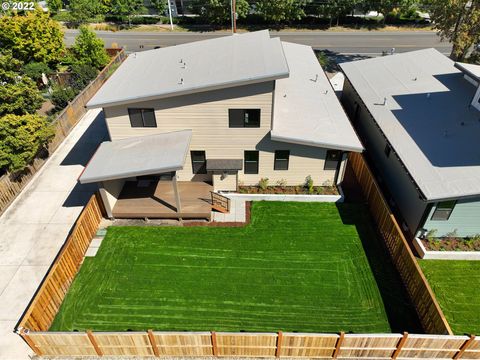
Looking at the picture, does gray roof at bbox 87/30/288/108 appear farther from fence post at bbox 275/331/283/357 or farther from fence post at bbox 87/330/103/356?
fence post at bbox 275/331/283/357

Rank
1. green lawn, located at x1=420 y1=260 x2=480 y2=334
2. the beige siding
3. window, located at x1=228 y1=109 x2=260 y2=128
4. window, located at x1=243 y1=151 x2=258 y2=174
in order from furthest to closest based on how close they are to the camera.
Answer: window, located at x1=243 y1=151 x2=258 y2=174 → window, located at x1=228 y1=109 x2=260 y2=128 → the beige siding → green lawn, located at x1=420 y1=260 x2=480 y2=334

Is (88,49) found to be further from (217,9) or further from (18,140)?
(217,9)

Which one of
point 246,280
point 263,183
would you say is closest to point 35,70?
point 263,183

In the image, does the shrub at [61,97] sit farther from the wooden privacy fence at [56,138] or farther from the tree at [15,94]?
the tree at [15,94]

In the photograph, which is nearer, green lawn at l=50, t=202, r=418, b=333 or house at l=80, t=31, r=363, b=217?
green lawn at l=50, t=202, r=418, b=333

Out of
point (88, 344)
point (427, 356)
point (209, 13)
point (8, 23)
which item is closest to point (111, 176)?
point (88, 344)

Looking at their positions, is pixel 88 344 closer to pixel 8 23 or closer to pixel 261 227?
pixel 261 227

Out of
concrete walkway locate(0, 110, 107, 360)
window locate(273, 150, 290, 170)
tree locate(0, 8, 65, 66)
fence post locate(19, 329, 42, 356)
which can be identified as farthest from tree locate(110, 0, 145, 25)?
fence post locate(19, 329, 42, 356)
